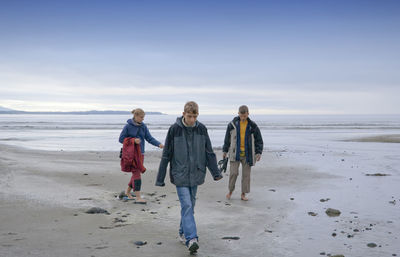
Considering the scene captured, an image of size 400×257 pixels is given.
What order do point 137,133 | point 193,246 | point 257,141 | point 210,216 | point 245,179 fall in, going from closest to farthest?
point 193,246, point 210,216, point 137,133, point 257,141, point 245,179

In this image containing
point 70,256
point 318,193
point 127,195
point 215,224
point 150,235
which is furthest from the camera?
point 318,193

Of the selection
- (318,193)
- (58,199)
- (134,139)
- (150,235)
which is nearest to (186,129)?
(150,235)

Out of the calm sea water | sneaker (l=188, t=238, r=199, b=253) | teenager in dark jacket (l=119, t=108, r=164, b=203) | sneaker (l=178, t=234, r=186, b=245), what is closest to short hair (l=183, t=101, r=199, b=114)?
sneaker (l=188, t=238, r=199, b=253)

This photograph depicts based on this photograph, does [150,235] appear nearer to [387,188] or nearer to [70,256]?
[70,256]

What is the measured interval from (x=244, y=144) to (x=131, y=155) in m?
2.54

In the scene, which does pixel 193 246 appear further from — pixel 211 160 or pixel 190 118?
pixel 190 118

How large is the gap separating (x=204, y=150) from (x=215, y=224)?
1.75 metres

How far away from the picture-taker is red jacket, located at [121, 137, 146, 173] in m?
7.64

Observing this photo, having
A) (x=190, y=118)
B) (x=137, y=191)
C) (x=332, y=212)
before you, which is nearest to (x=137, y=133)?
(x=137, y=191)

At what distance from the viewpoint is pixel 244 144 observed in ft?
27.2

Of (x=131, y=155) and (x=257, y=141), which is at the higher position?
(x=257, y=141)

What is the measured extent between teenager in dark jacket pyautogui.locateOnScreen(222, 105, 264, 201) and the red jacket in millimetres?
1886

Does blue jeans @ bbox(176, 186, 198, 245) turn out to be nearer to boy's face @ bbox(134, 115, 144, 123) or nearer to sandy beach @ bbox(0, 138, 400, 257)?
sandy beach @ bbox(0, 138, 400, 257)

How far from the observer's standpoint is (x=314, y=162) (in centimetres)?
1509
